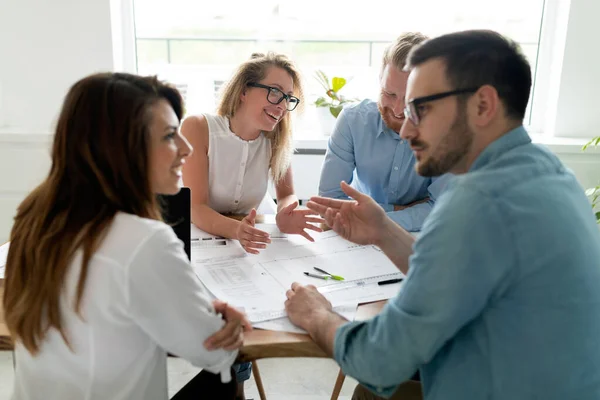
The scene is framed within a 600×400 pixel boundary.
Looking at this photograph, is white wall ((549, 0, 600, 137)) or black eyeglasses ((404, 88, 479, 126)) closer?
black eyeglasses ((404, 88, 479, 126))

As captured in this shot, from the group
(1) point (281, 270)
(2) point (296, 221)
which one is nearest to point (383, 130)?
(2) point (296, 221)

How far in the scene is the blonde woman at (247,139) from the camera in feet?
6.75

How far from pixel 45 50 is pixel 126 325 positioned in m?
2.44

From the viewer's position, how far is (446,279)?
35.1 inches

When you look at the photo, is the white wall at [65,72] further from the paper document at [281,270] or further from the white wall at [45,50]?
the paper document at [281,270]

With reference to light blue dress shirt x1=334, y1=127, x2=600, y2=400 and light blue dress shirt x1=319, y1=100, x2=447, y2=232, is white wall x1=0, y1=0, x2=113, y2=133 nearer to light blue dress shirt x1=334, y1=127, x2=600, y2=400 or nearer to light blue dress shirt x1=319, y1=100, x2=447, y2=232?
light blue dress shirt x1=319, y1=100, x2=447, y2=232

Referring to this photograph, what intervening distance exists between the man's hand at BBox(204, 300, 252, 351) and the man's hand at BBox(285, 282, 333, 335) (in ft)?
0.34

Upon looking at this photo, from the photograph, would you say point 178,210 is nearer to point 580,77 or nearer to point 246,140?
point 246,140

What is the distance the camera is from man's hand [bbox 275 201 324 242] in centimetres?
174

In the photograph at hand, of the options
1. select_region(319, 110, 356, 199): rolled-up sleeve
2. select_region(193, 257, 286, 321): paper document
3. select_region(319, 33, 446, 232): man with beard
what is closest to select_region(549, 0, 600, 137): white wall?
select_region(319, 33, 446, 232): man with beard

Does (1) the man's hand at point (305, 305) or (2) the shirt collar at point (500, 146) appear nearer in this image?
(2) the shirt collar at point (500, 146)

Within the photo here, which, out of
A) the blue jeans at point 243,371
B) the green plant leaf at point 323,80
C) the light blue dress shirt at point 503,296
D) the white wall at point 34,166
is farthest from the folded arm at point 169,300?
the green plant leaf at point 323,80

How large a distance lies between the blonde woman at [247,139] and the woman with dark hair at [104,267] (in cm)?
95

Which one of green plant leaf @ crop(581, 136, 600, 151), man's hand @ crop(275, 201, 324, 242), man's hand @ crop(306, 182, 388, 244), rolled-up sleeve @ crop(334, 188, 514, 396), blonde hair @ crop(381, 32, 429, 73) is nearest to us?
rolled-up sleeve @ crop(334, 188, 514, 396)
